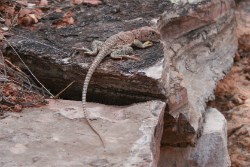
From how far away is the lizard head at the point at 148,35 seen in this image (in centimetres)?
407

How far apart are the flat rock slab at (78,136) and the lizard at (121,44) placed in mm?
273

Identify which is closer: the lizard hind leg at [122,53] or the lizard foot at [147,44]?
the lizard hind leg at [122,53]

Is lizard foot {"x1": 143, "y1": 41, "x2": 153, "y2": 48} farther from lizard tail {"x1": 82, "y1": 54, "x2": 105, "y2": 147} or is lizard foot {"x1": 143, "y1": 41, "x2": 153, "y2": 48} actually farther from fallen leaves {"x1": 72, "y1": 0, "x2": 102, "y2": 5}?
fallen leaves {"x1": 72, "y1": 0, "x2": 102, "y2": 5}

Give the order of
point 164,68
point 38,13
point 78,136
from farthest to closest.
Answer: point 38,13 → point 164,68 → point 78,136

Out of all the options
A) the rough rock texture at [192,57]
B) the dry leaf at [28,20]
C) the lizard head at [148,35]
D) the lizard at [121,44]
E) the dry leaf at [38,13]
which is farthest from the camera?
the dry leaf at [38,13]

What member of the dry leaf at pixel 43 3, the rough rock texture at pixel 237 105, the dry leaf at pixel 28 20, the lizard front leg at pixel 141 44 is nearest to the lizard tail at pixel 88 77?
the lizard front leg at pixel 141 44

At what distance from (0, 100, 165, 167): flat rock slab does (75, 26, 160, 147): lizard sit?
273 millimetres

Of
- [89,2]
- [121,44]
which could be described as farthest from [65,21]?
[121,44]

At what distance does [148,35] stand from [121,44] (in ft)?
0.73

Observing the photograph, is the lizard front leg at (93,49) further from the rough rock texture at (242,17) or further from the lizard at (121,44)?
the rough rock texture at (242,17)

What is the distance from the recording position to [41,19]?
14.8 ft

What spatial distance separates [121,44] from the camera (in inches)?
163

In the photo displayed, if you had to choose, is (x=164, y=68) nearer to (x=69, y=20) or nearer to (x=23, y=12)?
(x=69, y=20)

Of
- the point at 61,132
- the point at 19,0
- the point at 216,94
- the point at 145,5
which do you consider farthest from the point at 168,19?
the point at 61,132
